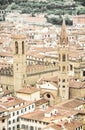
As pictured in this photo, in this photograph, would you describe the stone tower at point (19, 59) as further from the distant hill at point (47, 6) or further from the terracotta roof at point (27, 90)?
the distant hill at point (47, 6)

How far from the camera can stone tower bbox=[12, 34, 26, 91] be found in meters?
49.1

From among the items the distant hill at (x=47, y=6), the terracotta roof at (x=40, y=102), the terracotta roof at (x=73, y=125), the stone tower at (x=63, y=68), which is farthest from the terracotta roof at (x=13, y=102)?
the distant hill at (x=47, y=6)

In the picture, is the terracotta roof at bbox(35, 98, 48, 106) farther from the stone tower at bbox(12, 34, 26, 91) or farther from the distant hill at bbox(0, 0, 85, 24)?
the distant hill at bbox(0, 0, 85, 24)

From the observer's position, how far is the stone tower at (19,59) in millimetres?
49125

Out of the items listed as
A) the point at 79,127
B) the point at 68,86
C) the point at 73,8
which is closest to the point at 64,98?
the point at 68,86

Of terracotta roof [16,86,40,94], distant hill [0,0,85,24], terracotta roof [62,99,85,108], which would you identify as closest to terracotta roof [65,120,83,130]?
terracotta roof [62,99,85,108]

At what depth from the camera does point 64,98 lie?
1815 inches

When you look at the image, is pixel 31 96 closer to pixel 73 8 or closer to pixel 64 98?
pixel 64 98

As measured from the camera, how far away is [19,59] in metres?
49.3

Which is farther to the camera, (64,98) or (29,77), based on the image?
(29,77)

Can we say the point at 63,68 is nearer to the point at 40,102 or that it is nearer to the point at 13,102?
the point at 40,102

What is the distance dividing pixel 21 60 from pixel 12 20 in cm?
7747

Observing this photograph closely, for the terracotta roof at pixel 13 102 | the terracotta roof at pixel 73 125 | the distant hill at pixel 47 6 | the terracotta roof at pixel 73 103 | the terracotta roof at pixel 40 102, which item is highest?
the terracotta roof at pixel 13 102

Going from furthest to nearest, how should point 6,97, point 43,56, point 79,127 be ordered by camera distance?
point 43,56 < point 6,97 < point 79,127
